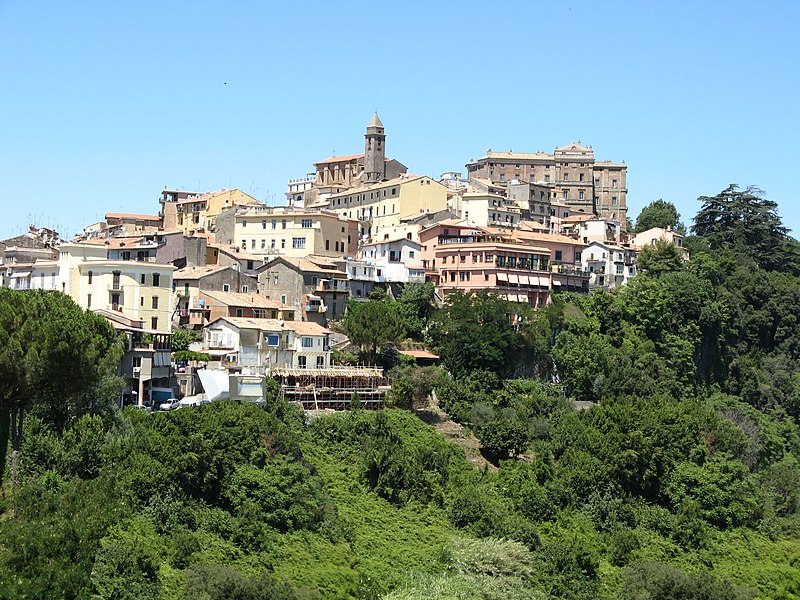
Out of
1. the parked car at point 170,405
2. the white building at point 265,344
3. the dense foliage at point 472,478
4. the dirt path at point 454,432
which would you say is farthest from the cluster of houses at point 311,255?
the dirt path at point 454,432

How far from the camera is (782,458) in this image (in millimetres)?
65062

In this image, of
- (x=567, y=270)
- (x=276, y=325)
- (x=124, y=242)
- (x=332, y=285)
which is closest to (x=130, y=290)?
(x=276, y=325)

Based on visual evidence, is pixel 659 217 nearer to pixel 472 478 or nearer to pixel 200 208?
pixel 200 208

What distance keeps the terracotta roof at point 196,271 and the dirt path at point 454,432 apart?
1331 cm

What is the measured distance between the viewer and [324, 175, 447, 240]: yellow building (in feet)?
255

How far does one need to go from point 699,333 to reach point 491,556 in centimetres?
3195

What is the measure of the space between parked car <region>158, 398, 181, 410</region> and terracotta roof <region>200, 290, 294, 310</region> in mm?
9508

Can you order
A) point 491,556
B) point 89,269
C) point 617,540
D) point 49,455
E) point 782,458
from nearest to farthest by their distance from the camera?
1. point 49,455
2. point 491,556
3. point 617,540
4. point 89,269
5. point 782,458

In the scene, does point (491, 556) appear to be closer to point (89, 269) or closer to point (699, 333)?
point (89, 269)

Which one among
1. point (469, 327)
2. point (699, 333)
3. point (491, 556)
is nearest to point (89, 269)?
point (469, 327)

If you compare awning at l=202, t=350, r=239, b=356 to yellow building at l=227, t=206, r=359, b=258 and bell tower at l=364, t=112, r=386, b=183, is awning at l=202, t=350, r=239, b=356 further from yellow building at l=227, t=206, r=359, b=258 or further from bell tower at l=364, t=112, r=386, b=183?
bell tower at l=364, t=112, r=386, b=183

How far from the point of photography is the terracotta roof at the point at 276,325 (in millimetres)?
55688

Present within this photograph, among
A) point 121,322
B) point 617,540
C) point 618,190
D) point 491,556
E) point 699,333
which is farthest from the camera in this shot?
point 618,190

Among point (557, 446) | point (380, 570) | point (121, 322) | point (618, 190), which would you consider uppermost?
point (618, 190)
